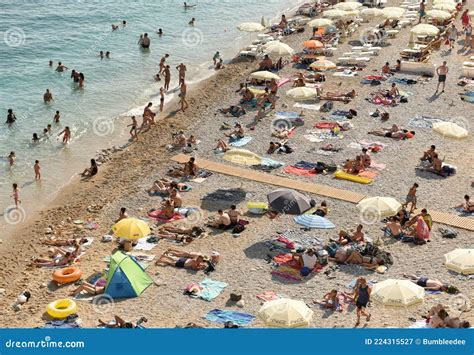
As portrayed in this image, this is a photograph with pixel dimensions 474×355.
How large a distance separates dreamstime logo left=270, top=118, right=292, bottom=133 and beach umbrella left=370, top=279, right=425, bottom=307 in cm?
1272

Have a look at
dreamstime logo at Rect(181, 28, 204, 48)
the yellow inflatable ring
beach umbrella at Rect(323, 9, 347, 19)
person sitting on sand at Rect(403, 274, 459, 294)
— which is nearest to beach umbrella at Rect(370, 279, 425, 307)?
person sitting on sand at Rect(403, 274, 459, 294)

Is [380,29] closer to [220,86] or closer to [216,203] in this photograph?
[220,86]

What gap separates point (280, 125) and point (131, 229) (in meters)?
10.7

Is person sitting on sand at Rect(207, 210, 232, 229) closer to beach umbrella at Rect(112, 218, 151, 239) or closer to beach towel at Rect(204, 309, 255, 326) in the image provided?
beach umbrella at Rect(112, 218, 151, 239)

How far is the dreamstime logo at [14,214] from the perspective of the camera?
78.6 ft

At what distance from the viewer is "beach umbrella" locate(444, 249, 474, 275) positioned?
58.0ft

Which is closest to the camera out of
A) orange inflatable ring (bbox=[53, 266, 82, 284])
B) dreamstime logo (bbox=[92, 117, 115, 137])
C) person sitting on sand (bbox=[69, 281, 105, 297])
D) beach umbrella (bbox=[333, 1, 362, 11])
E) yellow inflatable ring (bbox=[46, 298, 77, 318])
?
yellow inflatable ring (bbox=[46, 298, 77, 318])

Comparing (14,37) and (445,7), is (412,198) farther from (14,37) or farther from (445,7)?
(14,37)

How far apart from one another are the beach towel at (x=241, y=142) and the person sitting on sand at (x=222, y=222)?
246 inches

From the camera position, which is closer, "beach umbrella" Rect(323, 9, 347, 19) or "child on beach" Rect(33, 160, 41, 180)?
"child on beach" Rect(33, 160, 41, 180)

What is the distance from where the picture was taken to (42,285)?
19.1 meters

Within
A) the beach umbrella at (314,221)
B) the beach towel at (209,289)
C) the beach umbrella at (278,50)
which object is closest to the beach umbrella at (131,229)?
the beach towel at (209,289)

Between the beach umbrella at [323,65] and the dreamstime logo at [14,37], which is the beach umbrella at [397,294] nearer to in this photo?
the beach umbrella at [323,65]

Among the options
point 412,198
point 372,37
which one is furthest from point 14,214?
point 372,37
